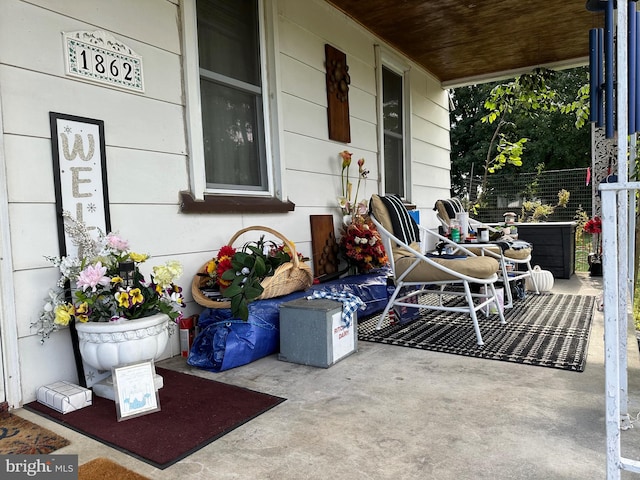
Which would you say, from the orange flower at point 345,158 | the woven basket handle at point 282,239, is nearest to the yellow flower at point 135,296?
the woven basket handle at point 282,239

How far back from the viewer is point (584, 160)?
15.1 metres

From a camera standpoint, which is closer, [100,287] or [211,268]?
[100,287]

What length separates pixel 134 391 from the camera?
177cm

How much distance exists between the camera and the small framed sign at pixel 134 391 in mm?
1730

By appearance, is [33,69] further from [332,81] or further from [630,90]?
[332,81]

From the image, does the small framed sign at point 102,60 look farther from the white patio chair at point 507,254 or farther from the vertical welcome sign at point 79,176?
the white patio chair at point 507,254

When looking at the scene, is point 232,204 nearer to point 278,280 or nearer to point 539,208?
point 278,280

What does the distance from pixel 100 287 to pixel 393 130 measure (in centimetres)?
407

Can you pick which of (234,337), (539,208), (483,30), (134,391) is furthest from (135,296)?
(539,208)

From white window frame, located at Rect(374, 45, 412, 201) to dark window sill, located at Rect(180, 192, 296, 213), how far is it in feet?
5.78

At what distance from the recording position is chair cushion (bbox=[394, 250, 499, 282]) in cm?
274

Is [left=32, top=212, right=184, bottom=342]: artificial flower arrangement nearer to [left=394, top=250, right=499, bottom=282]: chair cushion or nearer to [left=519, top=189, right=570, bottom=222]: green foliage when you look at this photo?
[left=394, top=250, right=499, bottom=282]: chair cushion

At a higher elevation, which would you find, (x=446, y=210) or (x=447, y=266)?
(x=446, y=210)

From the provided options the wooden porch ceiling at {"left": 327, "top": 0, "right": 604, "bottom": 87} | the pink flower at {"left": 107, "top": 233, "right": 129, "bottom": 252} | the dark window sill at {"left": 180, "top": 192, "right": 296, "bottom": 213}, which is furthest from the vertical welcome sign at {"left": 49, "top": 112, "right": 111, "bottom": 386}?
the wooden porch ceiling at {"left": 327, "top": 0, "right": 604, "bottom": 87}
